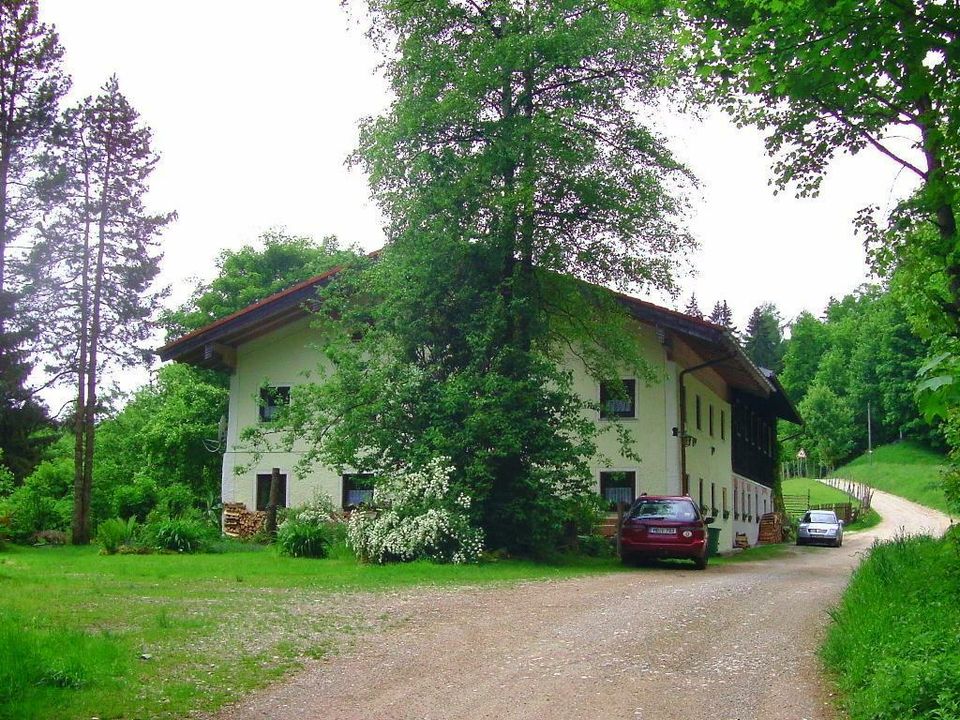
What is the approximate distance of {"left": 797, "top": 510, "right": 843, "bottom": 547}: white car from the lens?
4050 cm

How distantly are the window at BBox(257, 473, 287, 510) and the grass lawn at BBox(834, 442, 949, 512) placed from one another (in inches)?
2131

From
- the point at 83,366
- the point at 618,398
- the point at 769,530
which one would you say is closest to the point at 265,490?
the point at 83,366

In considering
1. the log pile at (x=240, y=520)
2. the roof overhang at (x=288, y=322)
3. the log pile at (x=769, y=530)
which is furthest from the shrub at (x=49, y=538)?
the log pile at (x=769, y=530)

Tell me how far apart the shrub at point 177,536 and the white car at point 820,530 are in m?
25.9

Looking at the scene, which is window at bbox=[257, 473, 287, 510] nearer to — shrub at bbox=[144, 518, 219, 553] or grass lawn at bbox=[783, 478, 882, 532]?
shrub at bbox=[144, 518, 219, 553]

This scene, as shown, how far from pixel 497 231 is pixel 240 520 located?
13872 mm

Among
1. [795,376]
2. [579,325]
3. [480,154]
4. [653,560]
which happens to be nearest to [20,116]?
[480,154]

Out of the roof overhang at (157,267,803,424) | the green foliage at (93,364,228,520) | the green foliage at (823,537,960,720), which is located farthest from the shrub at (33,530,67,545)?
the green foliage at (823,537,960,720)

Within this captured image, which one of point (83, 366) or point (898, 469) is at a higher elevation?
point (83, 366)

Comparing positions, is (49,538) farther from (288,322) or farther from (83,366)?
(288,322)

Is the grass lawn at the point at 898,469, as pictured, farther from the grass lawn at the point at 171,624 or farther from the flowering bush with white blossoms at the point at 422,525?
the grass lawn at the point at 171,624

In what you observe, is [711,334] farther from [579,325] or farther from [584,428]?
[584,428]

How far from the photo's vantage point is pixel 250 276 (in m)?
48.2

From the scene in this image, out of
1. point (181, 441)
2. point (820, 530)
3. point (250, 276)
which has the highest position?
point (250, 276)
